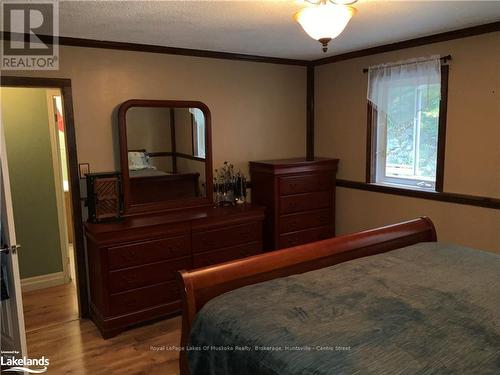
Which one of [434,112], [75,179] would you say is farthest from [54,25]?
[434,112]

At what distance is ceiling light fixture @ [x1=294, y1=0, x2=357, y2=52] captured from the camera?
1.93 m

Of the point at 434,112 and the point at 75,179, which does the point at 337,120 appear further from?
the point at 75,179

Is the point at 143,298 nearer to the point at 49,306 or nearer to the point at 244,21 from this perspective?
the point at 49,306

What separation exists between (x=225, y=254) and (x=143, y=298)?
0.75 m

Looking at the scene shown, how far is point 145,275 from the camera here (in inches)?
120

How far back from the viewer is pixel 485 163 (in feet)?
9.70

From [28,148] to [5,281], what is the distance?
183cm

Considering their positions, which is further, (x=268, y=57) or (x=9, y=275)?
(x=268, y=57)

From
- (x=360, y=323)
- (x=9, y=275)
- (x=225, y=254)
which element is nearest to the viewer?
(x=360, y=323)

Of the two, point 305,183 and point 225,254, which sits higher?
point 305,183

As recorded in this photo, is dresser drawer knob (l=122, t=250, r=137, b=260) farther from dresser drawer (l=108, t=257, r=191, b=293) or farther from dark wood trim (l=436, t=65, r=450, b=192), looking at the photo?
dark wood trim (l=436, t=65, r=450, b=192)

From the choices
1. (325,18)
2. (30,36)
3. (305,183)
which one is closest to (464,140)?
(305,183)

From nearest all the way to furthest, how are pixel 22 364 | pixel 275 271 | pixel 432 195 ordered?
pixel 275 271 < pixel 22 364 < pixel 432 195

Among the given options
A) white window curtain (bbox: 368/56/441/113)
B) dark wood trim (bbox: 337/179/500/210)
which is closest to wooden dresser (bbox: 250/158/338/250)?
dark wood trim (bbox: 337/179/500/210)
